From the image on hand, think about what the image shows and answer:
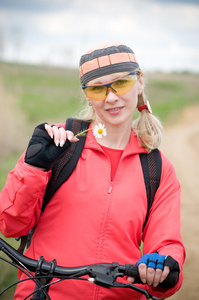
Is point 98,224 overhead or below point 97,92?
below

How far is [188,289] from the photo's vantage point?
5008mm

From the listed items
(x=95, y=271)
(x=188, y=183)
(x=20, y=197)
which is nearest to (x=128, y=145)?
(x=20, y=197)

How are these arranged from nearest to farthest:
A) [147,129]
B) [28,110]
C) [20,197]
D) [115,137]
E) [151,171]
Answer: [20,197] < [151,171] < [115,137] < [147,129] < [28,110]

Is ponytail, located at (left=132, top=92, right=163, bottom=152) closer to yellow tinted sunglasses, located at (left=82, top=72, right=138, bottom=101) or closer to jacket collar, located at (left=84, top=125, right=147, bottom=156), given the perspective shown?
jacket collar, located at (left=84, top=125, right=147, bottom=156)

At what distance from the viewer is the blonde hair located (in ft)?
8.76

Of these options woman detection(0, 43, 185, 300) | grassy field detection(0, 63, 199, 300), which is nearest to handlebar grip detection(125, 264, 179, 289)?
woman detection(0, 43, 185, 300)

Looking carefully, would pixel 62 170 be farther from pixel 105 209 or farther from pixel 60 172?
pixel 105 209

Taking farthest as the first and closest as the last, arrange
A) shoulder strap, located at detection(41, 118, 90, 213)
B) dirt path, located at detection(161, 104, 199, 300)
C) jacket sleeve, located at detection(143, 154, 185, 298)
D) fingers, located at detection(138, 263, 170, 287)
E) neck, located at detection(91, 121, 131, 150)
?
dirt path, located at detection(161, 104, 199, 300)
neck, located at detection(91, 121, 131, 150)
shoulder strap, located at detection(41, 118, 90, 213)
jacket sleeve, located at detection(143, 154, 185, 298)
fingers, located at detection(138, 263, 170, 287)

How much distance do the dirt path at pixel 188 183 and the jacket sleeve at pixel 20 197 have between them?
10.6 ft

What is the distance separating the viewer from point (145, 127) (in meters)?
2.83

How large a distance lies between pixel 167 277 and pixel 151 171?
760mm

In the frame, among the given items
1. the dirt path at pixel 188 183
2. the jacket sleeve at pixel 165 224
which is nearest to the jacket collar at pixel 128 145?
the jacket sleeve at pixel 165 224

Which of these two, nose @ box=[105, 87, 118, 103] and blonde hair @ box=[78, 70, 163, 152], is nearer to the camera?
nose @ box=[105, 87, 118, 103]

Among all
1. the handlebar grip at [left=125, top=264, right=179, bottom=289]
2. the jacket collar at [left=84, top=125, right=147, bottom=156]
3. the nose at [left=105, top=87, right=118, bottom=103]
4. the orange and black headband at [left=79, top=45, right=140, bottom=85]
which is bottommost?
the handlebar grip at [left=125, top=264, right=179, bottom=289]
